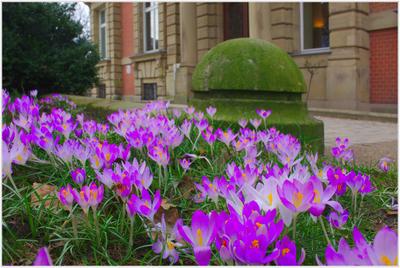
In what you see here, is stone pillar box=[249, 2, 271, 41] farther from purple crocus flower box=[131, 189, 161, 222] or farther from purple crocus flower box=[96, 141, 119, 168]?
purple crocus flower box=[131, 189, 161, 222]

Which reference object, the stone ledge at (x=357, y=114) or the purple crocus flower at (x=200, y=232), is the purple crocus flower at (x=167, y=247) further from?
the stone ledge at (x=357, y=114)

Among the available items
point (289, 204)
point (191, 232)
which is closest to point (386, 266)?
point (289, 204)

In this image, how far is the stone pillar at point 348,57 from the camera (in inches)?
437

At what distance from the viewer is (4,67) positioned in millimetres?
7824

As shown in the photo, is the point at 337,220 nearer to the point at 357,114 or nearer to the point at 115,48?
the point at 357,114

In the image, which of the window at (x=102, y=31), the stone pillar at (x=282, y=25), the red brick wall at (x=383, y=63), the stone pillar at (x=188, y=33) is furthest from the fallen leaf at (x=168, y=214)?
the window at (x=102, y=31)

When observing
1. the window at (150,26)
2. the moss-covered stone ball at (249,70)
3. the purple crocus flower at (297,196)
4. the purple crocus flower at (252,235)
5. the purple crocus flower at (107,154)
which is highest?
the window at (150,26)

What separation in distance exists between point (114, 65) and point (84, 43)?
43.7 feet

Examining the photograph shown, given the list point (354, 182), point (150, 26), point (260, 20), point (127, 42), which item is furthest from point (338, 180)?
point (127, 42)

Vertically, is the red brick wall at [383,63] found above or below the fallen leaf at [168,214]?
above

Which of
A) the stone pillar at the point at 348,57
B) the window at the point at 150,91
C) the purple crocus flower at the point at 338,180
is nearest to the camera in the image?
the purple crocus flower at the point at 338,180

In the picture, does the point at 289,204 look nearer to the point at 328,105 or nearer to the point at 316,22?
the point at 328,105

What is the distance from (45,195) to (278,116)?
2501mm

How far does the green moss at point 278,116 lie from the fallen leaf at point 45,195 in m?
2.03
